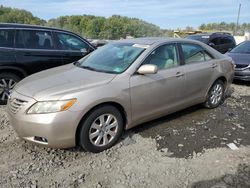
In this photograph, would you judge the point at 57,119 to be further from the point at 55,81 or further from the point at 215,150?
the point at 215,150

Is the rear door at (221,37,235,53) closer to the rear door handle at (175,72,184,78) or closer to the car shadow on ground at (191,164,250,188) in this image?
the rear door handle at (175,72,184,78)

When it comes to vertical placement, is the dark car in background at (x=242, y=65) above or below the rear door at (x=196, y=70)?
below

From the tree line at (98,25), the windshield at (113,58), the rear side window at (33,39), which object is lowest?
the tree line at (98,25)

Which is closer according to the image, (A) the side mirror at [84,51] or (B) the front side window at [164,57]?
(B) the front side window at [164,57]

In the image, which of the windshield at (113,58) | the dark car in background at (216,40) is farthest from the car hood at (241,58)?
the windshield at (113,58)

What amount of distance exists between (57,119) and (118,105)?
93 cm

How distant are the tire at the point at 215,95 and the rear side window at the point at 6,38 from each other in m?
4.21

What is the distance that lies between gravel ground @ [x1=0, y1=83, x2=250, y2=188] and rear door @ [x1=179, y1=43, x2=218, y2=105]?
0.60 m

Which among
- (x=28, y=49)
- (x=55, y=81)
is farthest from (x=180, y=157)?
(x=28, y=49)

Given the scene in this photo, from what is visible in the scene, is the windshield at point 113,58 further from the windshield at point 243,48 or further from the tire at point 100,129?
the windshield at point 243,48

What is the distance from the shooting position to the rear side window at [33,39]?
6.01 meters

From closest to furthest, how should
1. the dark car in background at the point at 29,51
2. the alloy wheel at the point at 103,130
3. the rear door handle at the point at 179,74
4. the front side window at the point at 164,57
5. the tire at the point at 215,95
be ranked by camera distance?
the alloy wheel at the point at 103,130 < the front side window at the point at 164,57 < the rear door handle at the point at 179,74 < the tire at the point at 215,95 < the dark car in background at the point at 29,51

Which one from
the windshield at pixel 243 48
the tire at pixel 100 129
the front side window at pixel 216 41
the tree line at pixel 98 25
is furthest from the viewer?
the tree line at pixel 98 25

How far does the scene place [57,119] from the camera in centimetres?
342
